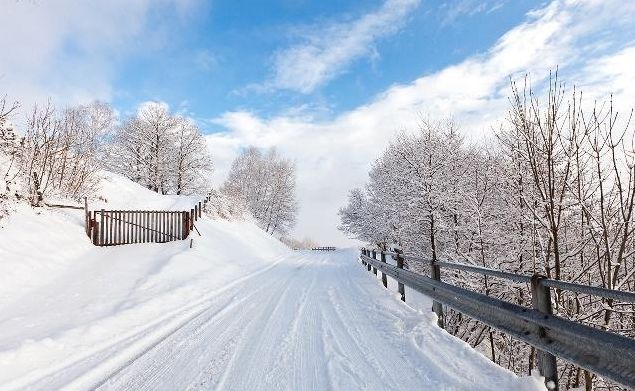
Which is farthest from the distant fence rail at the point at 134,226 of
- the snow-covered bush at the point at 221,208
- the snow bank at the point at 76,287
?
the snow-covered bush at the point at 221,208

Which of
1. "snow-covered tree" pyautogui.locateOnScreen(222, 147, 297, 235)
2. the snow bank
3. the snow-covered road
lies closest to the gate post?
the snow bank

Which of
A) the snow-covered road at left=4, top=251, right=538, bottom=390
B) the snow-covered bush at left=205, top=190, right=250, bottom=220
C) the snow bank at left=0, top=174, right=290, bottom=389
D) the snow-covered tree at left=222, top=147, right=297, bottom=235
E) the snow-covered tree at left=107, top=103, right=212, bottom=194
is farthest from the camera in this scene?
the snow-covered tree at left=222, top=147, right=297, bottom=235

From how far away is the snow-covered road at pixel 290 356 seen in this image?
4.20 m

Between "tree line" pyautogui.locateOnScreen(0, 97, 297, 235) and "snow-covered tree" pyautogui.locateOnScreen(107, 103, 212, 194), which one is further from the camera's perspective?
"snow-covered tree" pyautogui.locateOnScreen(107, 103, 212, 194)

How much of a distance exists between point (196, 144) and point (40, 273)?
3750 centimetres

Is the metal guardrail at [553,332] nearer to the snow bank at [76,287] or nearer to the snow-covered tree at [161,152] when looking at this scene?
the snow bank at [76,287]

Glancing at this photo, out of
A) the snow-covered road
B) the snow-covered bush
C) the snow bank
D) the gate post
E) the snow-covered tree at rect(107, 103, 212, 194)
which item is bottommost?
the snow-covered road

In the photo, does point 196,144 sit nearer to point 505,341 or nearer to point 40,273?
point 40,273

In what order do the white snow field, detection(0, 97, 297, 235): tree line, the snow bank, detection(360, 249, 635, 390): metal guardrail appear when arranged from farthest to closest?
detection(0, 97, 297, 235): tree line < the snow bank < the white snow field < detection(360, 249, 635, 390): metal guardrail

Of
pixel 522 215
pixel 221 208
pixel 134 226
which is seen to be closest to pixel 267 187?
pixel 221 208

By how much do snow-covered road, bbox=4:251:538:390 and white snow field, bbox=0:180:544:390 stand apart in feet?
0.06

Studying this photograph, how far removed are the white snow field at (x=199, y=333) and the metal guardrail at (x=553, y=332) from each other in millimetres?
436

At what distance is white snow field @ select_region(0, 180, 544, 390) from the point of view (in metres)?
4.33

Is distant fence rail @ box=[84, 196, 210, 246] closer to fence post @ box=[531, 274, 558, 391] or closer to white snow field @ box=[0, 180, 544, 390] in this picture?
white snow field @ box=[0, 180, 544, 390]
